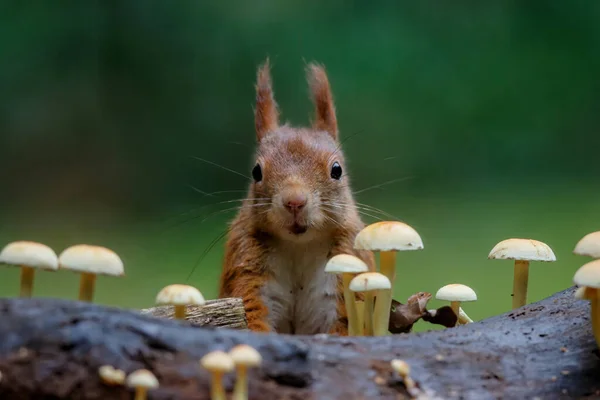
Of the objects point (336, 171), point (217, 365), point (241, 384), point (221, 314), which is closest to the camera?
point (217, 365)

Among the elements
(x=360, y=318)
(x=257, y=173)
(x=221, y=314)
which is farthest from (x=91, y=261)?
(x=257, y=173)

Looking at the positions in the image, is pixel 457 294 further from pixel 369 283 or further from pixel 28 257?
pixel 28 257

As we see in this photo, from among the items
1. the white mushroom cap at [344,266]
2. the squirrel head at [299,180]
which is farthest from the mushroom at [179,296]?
the squirrel head at [299,180]

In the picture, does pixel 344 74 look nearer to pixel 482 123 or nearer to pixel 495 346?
pixel 482 123

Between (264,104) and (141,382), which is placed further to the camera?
(264,104)

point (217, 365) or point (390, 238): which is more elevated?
point (390, 238)

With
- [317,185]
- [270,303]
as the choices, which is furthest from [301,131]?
[270,303]

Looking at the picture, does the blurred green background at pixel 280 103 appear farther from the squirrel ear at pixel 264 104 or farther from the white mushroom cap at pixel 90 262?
the white mushroom cap at pixel 90 262
